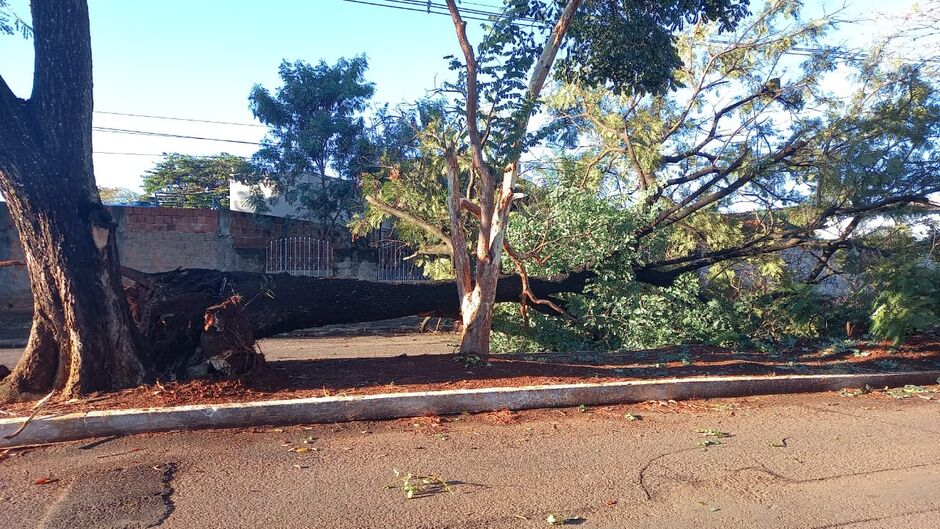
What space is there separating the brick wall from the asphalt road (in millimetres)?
12267

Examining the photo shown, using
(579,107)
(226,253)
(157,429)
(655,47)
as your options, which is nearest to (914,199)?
(655,47)

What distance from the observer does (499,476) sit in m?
4.74

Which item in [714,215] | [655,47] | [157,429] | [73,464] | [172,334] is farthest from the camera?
[714,215]

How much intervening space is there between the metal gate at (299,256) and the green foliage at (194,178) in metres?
18.7

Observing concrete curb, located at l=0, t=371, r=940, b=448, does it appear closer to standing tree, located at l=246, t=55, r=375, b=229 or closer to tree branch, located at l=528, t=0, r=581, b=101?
tree branch, located at l=528, t=0, r=581, b=101

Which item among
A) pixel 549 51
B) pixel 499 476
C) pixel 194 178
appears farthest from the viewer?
pixel 194 178

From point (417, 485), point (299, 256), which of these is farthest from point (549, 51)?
point (299, 256)

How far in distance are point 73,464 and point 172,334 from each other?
221cm

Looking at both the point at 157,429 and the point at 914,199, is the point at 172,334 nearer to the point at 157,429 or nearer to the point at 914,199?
the point at 157,429

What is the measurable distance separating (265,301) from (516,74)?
3.74 metres

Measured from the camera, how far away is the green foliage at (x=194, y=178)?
3469cm

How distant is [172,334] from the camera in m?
6.84

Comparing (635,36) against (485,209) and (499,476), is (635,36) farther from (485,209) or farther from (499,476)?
(499,476)

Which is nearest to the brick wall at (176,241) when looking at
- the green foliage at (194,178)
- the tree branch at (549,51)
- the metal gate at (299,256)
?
the metal gate at (299,256)
